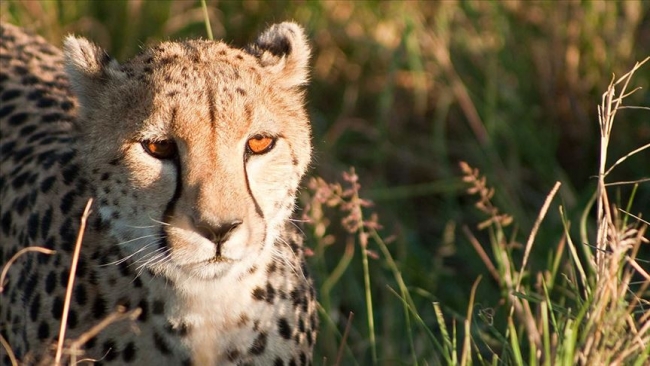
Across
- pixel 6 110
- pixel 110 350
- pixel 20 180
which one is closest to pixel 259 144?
pixel 110 350

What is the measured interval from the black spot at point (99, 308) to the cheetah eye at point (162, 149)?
0.40 meters

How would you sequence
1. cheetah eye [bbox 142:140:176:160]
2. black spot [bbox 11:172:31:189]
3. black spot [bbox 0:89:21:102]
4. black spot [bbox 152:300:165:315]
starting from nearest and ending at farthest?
1. cheetah eye [bbox 142:140:176:160]
2. black spot [bbox 152:300:165:315]
3. black spot [bbox 11:172:31:189]
4. black spot [bbox 0:89:21:102]

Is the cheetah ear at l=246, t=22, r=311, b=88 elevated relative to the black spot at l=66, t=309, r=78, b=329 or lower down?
elevated

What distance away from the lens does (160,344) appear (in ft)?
8.21

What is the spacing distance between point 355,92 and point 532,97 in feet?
2.41

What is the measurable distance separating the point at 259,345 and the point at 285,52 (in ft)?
2.20

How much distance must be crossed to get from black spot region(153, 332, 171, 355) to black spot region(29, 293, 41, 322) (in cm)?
32

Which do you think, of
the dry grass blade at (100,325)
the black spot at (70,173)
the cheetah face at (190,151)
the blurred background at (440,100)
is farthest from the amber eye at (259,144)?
the blurred background at (440,100)

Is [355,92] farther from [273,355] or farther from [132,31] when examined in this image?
[273,355]

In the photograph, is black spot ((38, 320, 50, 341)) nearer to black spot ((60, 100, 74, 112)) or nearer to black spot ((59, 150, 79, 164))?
black spot ((59, 150, 79, 164))

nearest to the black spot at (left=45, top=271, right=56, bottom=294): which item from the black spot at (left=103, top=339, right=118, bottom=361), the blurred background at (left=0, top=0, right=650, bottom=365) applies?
the black spot at (left=103, top=339, right=118, bottom=361)

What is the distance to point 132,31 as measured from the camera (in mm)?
4473

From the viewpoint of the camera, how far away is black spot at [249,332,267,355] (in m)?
2.55

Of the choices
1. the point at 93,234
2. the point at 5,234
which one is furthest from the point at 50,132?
the point at 93,234
